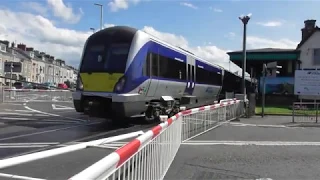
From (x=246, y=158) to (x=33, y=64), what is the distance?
111 metres

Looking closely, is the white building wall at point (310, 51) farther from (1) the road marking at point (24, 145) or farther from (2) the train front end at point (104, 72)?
(1) the road marking at point (24, 145)

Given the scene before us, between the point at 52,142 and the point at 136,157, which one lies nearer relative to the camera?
the point at 136,157

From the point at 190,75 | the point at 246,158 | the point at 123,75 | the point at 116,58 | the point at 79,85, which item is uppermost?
the point at 116,58

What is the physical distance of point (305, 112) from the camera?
22.0m

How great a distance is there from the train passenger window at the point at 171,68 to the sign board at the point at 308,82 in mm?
9854

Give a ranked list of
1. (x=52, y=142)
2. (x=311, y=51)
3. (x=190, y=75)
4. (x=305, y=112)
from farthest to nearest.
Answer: (x=311, y=51) → (x=305, y=112) → (x=190, y=75) → (x=52, y=142)

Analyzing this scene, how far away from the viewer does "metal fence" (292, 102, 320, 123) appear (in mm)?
21083

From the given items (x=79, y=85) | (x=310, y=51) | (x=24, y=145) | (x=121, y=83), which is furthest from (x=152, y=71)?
(x=310, y=51)

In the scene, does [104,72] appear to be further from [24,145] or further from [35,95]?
[35,95]

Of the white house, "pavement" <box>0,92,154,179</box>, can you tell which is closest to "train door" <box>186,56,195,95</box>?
"pavement" <box>0,92,154,179</box>

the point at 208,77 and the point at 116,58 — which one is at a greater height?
the point at 116,58

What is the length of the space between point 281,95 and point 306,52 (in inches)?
201

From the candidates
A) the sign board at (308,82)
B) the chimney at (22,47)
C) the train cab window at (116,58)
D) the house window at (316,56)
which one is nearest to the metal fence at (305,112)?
the sign board at (308,82)

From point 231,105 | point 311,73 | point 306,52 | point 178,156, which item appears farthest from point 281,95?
point 178,156
